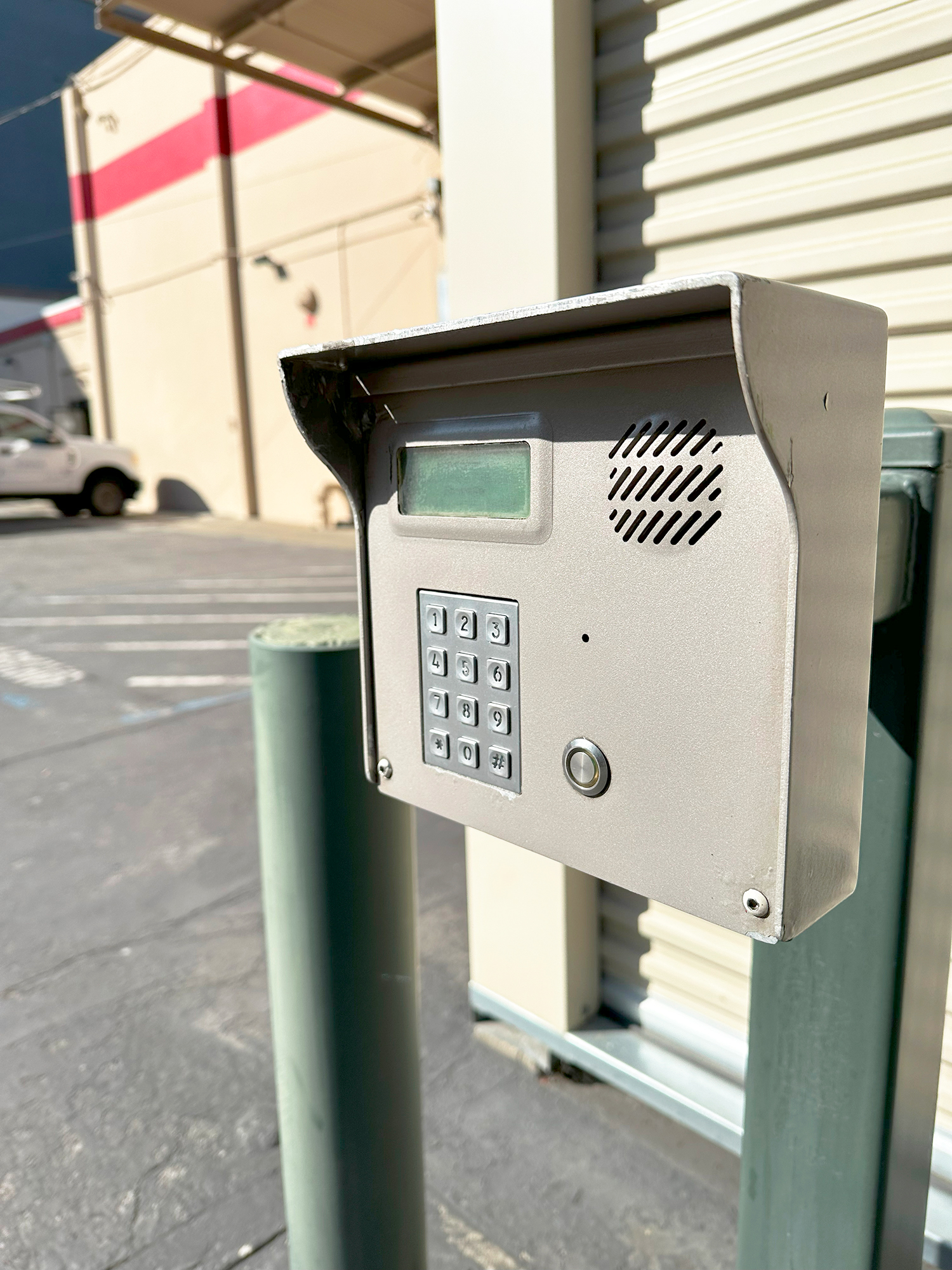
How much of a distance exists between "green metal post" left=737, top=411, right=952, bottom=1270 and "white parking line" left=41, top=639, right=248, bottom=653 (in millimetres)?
5189

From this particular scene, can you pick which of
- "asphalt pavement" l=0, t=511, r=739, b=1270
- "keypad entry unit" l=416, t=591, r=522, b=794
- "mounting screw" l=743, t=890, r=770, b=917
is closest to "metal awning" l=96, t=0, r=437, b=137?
"asphalt pavement" l=0, t=511, r=739, b=1270

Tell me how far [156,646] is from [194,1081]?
425 centimetres

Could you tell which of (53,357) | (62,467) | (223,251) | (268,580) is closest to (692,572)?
(268,580)

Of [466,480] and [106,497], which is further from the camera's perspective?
[106,497]

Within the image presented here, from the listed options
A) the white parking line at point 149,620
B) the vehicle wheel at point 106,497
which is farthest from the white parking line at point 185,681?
the vehicle wheel at point 106,497

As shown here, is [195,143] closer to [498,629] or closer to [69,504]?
[69,504]

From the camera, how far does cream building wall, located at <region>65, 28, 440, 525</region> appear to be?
34.8ft

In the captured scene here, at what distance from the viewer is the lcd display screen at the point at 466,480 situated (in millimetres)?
907

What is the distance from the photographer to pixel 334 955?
129 centimetres

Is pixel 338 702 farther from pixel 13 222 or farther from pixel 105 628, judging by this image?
pixel 13 222

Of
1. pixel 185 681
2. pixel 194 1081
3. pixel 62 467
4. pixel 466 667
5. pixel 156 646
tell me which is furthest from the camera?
pixel 62 467

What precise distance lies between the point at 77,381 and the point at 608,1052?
18870 millimetres

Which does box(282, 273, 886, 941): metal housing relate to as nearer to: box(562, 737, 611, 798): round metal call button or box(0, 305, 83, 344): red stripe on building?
box(562, 737, 611, 798): round metal call button

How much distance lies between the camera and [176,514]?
48.0 ft
